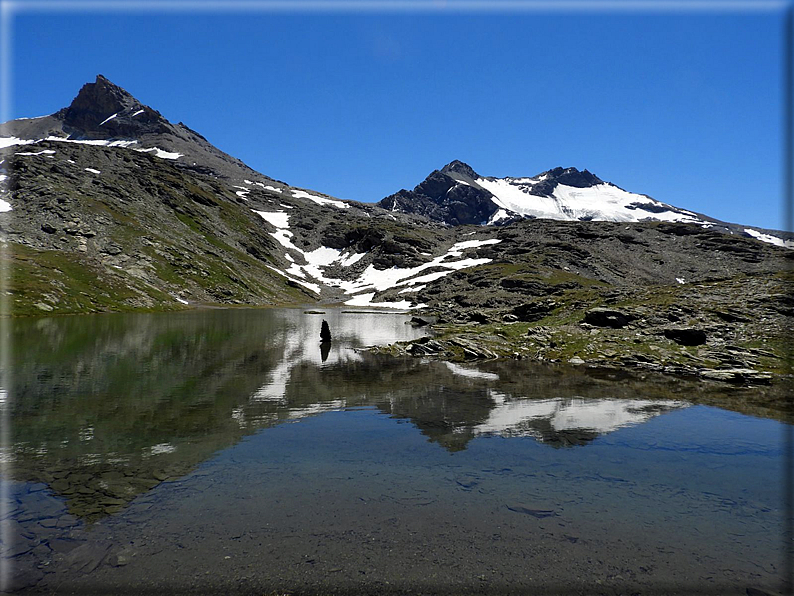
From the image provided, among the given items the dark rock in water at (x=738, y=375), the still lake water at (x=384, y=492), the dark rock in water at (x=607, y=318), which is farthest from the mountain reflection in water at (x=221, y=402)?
the dark rock in water at (x=607, y=318)

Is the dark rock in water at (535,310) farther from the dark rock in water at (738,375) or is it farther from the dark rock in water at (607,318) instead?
the dark rock in water at (738,375)

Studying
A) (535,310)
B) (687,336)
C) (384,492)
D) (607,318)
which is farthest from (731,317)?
(384,492)

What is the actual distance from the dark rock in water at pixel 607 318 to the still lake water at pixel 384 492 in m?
21.3

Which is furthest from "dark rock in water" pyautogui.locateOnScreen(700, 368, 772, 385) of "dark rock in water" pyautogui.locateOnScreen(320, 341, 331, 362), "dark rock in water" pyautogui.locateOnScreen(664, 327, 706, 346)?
"dark rock in water" pyautogui.locateOnScreen(320, 341, 331, 362)

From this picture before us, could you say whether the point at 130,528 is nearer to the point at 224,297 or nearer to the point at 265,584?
the point at 265,584

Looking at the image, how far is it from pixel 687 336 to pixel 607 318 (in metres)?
9.59

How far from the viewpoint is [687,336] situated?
45.3m

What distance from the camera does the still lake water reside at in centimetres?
1052

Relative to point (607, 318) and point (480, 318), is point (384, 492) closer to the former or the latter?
point (607, 318)

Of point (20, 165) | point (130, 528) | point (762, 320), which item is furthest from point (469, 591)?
point (20, 165)

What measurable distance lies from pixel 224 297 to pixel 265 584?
170323 millimetres

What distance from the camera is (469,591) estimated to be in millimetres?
9898

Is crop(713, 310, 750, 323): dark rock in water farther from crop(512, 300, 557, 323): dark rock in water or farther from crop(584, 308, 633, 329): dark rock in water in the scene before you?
crop(512, 300, 557, 323): dark rock in water

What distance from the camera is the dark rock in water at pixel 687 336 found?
44.7 meters
